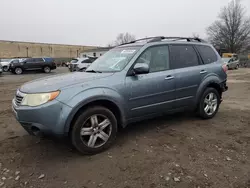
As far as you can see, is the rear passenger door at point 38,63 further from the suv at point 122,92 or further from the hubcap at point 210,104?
the hubcap at point 210,104

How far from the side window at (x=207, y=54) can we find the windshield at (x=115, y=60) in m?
1.73

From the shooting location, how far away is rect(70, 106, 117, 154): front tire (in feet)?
10.4

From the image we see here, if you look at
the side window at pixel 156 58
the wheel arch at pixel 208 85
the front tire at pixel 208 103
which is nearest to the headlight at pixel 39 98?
the side window at pixel 156 58

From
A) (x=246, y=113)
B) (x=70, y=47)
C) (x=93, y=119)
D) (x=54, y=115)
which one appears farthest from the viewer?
(x=70, y=47)

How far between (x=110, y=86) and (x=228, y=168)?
2.00 meters

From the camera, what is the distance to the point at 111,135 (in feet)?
11.4

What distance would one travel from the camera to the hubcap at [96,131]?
129 inches

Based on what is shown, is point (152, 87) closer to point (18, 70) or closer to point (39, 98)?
point (39, 98)

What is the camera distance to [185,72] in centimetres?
439

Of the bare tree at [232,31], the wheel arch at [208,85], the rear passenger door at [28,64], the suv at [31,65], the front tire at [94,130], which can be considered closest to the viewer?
the front tire at [94,130]

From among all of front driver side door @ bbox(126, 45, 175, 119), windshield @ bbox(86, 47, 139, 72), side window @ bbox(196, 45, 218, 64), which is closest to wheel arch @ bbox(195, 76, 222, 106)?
side window @ bbox(196, 45, 218, 64)

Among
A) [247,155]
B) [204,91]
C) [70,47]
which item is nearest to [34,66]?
[204,91]

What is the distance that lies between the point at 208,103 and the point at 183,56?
Answer: 1229mm

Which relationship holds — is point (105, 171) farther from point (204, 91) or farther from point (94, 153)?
point (204, 91)
